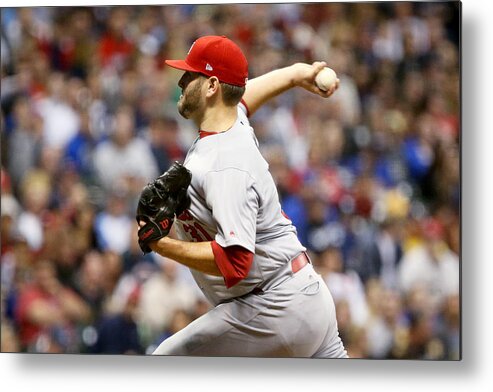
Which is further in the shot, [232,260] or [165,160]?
[165,160]

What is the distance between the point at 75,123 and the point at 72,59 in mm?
263

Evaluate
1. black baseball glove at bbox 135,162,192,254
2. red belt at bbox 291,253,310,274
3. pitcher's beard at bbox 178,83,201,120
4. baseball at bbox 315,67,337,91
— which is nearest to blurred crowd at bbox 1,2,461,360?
baseball at bbox 315,67,337,91

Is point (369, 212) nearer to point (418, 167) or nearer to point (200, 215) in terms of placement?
point (418, 167)

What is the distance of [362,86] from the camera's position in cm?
373

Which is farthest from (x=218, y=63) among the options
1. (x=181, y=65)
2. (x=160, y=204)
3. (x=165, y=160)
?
(x=165, y=160)

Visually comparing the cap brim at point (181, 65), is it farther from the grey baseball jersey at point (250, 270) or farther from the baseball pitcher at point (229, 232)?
the grey baseball jersey at point (250, 270)

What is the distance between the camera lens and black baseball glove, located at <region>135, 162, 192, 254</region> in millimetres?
2900

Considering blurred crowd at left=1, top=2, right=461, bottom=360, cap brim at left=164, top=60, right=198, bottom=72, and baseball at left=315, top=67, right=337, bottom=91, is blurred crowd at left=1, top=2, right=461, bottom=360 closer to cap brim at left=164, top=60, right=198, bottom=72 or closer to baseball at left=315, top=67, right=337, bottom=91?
baseball at left=315, top=67, right=337, bottom=91

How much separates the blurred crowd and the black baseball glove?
0.87 metres

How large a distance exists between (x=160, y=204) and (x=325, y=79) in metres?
0.73

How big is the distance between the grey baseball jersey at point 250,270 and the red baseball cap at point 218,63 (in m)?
0.17

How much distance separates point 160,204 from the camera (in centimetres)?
292

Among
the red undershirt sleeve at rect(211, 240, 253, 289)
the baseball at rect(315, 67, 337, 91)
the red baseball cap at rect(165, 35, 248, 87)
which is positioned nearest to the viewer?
the red undershirt sleeve at rect(211, 240, 253, 289)

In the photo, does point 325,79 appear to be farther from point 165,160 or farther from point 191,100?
point 165,160
